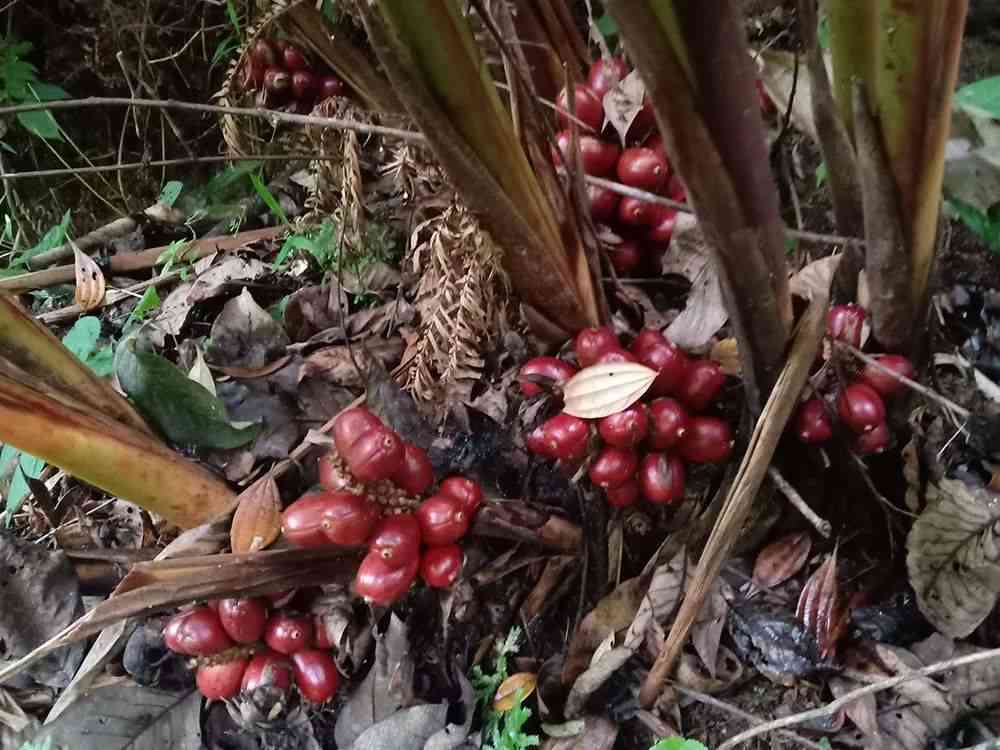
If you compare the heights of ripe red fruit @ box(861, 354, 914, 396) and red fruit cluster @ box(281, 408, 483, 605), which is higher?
red fruit cluster @ box(281, 408, 483, 605)

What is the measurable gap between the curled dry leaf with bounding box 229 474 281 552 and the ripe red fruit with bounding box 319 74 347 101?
84 cm

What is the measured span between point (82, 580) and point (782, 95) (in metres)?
1.13

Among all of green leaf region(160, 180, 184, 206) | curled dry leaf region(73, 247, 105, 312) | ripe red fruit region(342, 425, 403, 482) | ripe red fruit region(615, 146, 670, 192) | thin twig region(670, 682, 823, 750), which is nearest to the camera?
ripe red fruit region(342, 425, 403, 482)

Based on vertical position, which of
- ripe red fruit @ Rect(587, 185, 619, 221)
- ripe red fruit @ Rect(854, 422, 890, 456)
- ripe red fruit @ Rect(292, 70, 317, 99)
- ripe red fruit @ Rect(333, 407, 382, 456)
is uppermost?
ripe red fruit @ Rect(292, 70, 317, 99)

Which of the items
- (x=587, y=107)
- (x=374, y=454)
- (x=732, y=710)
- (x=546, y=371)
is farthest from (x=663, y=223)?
(x=732, y=710)

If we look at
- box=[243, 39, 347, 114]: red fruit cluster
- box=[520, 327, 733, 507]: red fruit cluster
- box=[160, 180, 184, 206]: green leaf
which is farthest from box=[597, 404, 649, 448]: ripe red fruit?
box=[160, 180, 184, 206]: green leaf

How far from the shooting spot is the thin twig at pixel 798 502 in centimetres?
80

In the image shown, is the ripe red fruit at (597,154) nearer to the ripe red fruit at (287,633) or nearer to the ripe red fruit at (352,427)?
the ripe red fruit at (352,427)

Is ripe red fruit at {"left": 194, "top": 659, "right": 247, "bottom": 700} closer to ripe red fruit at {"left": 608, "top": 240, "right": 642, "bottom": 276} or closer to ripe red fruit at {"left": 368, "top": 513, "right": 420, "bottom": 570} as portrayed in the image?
ripe red fruit at {"left": 368, "top": 513, "right": 420, "bottom": 570}

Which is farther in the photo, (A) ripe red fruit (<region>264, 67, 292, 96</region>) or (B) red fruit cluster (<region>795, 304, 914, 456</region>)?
(A) ripe red fruit (<region>264, 67, 292, 96</region>)

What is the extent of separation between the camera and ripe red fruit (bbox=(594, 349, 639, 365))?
0.85 meters

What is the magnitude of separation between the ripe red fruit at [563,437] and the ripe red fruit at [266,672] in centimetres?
41

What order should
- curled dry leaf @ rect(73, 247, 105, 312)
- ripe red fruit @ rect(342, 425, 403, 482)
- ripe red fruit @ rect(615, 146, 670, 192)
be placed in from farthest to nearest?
curled dry leaf @ rect(73, 247, 105, 312) < ripe red fruit @ rect(615, 146, 670, 192) < ripe red fruit @ rect(342, 425, 403, 482)

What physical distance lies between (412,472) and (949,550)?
Answer: 25.0 inches
